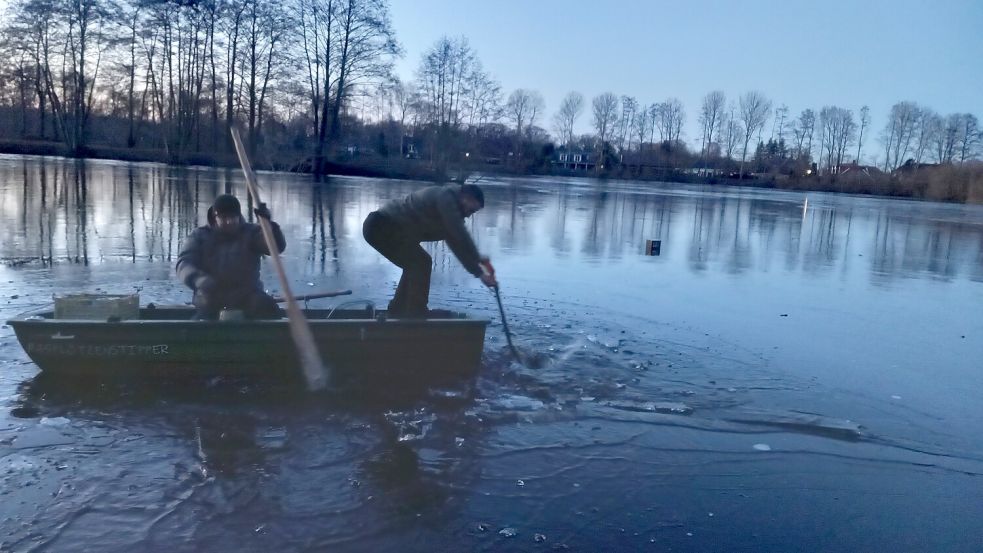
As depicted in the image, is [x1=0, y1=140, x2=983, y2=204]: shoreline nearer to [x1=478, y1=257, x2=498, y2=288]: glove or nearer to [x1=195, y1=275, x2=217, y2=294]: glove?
[x1=195, y1=275, x2=217, y2=294]: glove

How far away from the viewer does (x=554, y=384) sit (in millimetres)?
6504

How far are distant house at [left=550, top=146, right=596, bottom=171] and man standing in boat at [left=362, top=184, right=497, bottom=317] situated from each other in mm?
88200

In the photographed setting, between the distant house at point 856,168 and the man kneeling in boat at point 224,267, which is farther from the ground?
the distant house at point 856,168

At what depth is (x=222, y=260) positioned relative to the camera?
6.38 m

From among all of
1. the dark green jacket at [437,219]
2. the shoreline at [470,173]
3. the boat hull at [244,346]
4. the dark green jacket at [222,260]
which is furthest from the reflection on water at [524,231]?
the shoreline at [470,173]

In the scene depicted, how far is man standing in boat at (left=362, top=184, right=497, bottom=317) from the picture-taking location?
21.7 ft

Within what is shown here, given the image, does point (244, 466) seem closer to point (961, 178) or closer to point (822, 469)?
point (822, 469)

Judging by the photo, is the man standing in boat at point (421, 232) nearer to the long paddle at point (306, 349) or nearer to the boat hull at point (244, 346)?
the boat hull at point (244, 346)

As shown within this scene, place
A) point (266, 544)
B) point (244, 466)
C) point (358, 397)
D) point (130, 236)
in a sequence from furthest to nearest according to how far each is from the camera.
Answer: point (130, 236) → point (358, 397) → point (244, 466) → point (266, 544)

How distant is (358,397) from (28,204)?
1503 centimetres

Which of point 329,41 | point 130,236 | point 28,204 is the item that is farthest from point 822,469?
point 329,41

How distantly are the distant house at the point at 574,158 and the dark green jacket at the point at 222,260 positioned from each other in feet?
291

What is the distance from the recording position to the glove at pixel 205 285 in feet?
20.3

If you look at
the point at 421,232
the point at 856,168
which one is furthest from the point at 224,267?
the point at 856,168
